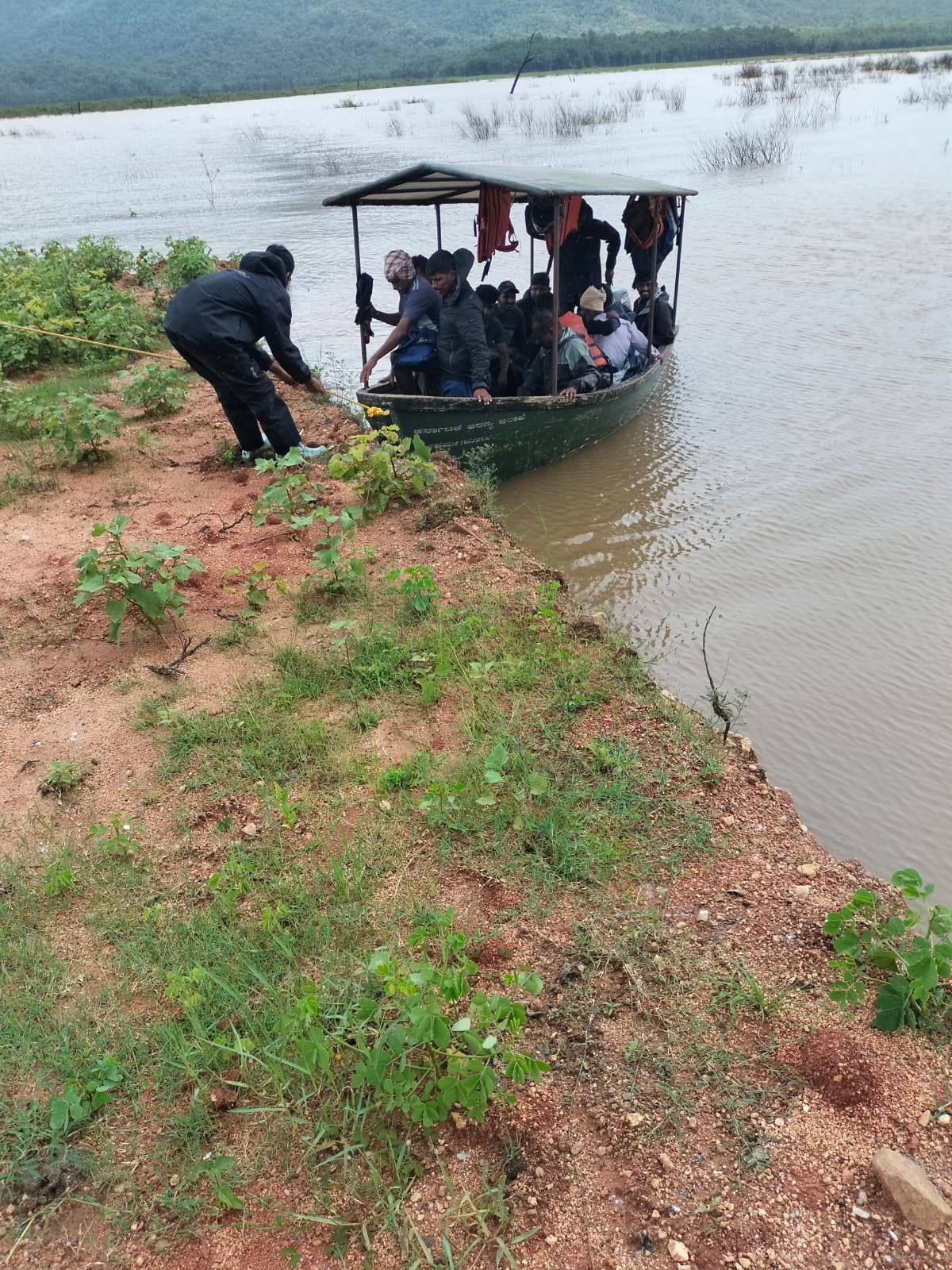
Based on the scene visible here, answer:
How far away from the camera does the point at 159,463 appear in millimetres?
7605

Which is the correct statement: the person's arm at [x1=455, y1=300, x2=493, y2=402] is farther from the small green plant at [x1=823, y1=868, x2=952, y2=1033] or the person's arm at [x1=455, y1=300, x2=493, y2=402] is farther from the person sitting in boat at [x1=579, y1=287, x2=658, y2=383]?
the small green plant at [x1=823, y1=868, x2=952, y2=1033]

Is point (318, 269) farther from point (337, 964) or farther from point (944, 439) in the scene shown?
point (337, 964)

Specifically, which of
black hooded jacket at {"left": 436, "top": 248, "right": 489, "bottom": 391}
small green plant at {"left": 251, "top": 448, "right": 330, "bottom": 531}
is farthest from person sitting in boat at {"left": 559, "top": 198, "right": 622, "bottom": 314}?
small green plant at {"left": 251, "top": 448, "right": 330, "bottom": 531}

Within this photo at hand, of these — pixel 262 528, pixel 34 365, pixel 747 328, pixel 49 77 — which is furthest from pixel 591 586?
pixel 49 77

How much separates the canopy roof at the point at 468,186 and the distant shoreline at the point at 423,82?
49.6 m

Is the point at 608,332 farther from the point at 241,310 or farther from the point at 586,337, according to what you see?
the point at 241,310

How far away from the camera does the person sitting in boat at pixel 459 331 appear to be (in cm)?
710

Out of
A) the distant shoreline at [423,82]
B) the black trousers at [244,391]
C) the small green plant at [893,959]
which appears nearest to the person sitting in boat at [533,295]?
the black trousers at [244,391]

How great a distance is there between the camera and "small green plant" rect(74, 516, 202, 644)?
4746 millimetres

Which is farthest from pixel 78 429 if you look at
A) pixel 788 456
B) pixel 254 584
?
pixel 788 456

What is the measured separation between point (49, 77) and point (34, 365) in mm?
93805

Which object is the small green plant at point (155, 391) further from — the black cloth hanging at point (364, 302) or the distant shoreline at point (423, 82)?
the distant shoreline at point (423, 82)

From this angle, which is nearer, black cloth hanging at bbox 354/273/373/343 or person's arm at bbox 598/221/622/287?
black cloth hanging at bbox 354/273/373/343

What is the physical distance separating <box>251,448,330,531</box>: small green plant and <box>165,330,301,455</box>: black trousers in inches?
19.7
